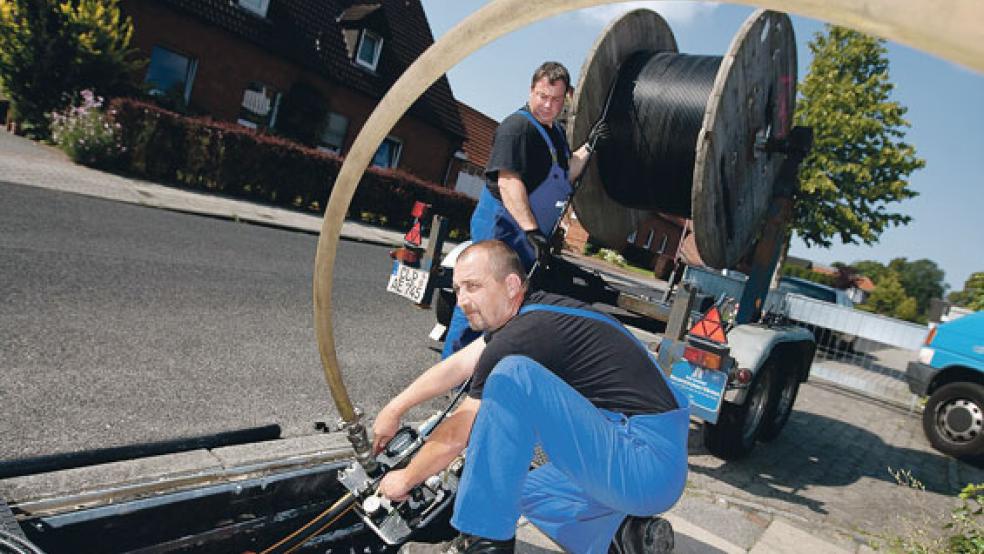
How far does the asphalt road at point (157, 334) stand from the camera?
309 cm

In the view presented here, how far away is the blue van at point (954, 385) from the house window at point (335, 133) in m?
17.5

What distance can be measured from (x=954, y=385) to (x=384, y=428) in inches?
286

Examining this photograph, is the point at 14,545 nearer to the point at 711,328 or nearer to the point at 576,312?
Answer: the point at 576,312

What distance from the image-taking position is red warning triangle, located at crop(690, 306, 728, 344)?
14.4 ft

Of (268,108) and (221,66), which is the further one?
(268,108)

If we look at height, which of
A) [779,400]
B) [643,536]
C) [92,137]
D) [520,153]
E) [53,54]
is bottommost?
[643,536]

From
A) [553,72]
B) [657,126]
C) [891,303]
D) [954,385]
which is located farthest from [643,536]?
[891,303]

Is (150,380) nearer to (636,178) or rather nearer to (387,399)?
(387,399)

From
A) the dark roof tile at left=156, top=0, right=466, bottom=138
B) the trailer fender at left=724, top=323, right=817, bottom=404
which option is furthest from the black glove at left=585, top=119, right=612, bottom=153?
the dark roof tile at left=156, top=0, right=466, bottom=138

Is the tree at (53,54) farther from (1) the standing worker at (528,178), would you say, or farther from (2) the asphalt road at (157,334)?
(1) the standing worker at (528,178)

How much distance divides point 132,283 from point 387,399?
2.70 m

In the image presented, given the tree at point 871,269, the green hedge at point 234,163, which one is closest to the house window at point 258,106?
the green hedge at point 234,163

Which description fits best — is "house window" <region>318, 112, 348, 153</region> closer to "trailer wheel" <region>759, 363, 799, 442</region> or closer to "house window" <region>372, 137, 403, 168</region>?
"house window" <region>372, 137, 403, 168</region>

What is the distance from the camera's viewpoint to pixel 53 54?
11953mm
